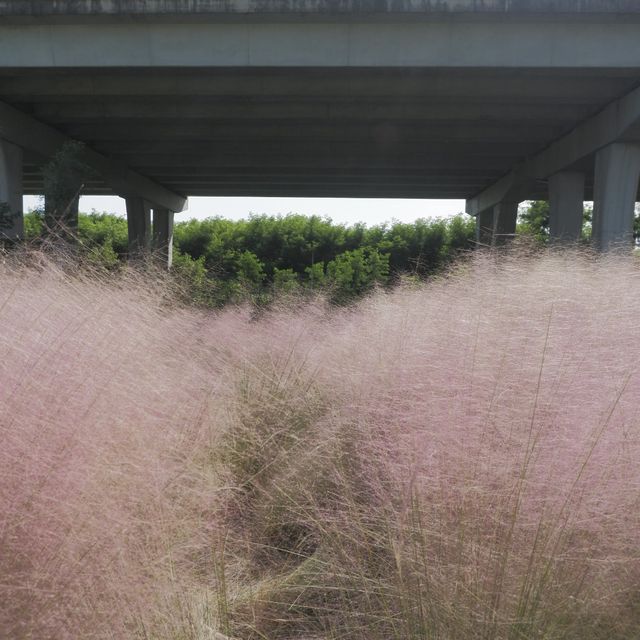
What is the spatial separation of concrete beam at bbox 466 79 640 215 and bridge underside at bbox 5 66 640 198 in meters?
0.21

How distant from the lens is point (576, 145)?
13.1m

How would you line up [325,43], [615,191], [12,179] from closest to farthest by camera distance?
[325,43] < [615,191] < [12,179]

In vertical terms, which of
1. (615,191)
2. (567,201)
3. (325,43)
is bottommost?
(567,201)

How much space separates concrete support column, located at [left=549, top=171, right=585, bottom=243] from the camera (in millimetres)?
14383

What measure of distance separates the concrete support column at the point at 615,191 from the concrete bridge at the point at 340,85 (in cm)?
3

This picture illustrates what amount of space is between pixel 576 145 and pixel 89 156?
38.4ft

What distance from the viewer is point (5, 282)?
322 cm

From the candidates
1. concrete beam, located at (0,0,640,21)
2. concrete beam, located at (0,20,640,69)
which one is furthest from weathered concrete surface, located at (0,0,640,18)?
concrete beam, located at (0,20,640,69)

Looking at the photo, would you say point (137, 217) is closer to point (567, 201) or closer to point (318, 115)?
point (318, 115)

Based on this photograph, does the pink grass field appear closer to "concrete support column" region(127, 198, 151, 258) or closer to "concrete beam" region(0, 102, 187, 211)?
"concrete beam" region(0, 102, 187, 211)

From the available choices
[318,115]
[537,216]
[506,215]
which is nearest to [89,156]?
[318,115]

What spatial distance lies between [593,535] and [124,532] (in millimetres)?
1415

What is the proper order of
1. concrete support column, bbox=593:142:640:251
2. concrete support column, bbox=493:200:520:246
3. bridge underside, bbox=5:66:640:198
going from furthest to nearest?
concrete support column, bbox=493:200:520:246 < concrete support column, bbox=593:142:640:251 < bridge underside, bbox=5:66:640:198

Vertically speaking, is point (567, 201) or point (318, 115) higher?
point (318, 115)
